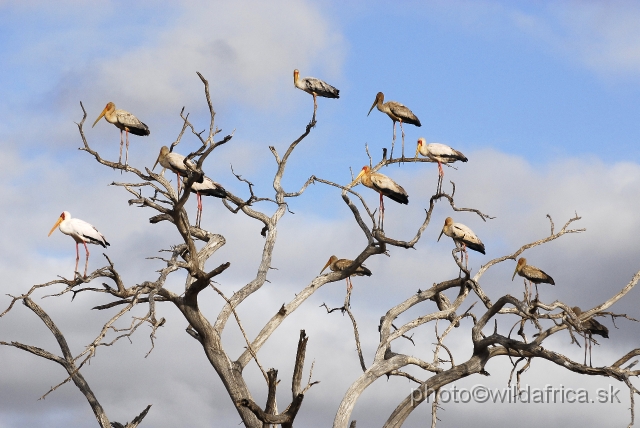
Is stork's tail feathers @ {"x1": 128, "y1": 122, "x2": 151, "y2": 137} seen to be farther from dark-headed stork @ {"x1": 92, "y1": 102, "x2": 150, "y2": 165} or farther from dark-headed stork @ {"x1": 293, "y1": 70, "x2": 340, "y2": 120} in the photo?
dark-headed stork @ {"x1": 293, "y1": 70, "x2": 340, "y2": 120}

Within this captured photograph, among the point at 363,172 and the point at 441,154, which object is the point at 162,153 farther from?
the point at 441,154

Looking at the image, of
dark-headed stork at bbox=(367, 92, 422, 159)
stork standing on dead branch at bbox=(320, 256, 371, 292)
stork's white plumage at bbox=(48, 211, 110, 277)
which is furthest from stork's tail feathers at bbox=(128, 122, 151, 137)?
dark-headed stork at bbox=(367, 92, 422, 159)

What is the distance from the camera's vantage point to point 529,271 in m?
15.1

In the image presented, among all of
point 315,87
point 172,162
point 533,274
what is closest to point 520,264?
point 533,274

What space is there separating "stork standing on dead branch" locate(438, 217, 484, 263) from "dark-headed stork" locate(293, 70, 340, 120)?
384cm

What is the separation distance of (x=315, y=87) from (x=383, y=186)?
3794 mm

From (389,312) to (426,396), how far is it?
149 cm

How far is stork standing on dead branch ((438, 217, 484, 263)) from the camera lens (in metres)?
14.1

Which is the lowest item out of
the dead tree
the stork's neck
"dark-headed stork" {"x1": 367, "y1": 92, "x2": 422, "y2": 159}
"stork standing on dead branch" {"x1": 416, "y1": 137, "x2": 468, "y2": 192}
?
the dead tree

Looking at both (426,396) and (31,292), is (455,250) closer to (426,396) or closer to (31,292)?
(426,396)

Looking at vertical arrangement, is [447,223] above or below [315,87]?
below

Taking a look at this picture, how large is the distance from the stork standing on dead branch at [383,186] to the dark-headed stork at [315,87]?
126 inches

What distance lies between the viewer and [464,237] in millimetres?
14102

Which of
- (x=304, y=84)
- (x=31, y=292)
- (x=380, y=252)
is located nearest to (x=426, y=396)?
(x=380, y=252)
